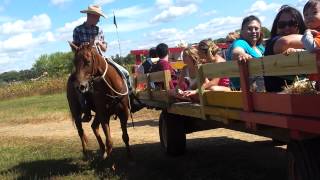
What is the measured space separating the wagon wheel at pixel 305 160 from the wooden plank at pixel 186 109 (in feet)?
6.67

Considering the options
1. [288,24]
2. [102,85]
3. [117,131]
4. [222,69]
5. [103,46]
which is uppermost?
[103,46]

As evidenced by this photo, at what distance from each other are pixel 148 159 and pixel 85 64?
1.98 metres

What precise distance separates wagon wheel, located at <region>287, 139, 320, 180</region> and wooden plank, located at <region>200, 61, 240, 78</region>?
1034 millimetres

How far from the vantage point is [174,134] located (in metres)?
8.55

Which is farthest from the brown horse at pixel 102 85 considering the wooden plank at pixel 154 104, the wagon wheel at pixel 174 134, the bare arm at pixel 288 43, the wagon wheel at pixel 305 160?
the wagon wheel at pixel 305 160

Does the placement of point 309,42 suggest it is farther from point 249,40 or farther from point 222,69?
point 249,40

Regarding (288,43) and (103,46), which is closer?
(288,43)

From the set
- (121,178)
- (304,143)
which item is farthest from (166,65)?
(304,143)

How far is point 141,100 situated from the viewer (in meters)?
9.63

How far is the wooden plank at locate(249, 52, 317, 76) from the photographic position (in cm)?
386

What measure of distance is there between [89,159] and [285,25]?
197 inches

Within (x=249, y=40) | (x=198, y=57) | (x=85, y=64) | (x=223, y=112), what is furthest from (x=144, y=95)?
(x=223, y=112)

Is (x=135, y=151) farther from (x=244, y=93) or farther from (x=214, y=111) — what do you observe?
(x=244, y=93)

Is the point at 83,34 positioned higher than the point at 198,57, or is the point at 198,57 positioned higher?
the point at 83,34
